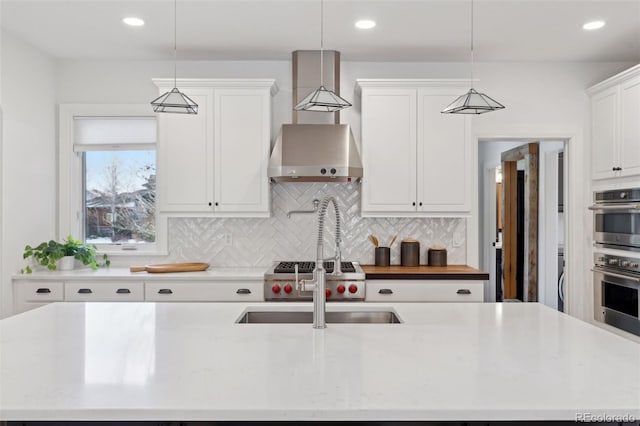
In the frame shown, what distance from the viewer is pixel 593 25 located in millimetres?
3465

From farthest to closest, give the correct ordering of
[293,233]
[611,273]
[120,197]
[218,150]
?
1. [120,197]
2. [293,233]
3. [218,150]
4. [611,273]

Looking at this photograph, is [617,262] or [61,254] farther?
[61,254]

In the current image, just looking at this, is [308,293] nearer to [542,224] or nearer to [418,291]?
[418,291]

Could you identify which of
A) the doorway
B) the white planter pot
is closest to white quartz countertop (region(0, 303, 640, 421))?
the white planter pot

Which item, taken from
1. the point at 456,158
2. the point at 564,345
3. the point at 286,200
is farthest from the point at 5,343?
the point at 456,158

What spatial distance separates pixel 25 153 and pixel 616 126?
4607 millimetres

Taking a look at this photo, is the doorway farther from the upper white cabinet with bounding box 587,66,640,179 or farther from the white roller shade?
the white roller shade

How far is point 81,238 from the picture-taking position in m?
4.42

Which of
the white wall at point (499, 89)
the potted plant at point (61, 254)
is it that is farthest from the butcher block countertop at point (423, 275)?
the potted plant at point (61, 254)

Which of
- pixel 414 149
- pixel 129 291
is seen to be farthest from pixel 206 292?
pixel 414 149

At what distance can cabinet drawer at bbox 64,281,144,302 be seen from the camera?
12.2 ft

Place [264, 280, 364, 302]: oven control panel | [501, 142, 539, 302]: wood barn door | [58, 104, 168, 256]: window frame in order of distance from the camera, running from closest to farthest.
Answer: [264, 280, 364, 302]: oven control panel < [58, 104, 168, 256]: window frame < [501, 142, 539, 302]: wood barn door

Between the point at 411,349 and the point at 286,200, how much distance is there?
280 centimetres

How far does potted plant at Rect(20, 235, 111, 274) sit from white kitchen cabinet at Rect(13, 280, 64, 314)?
0.41 feet
